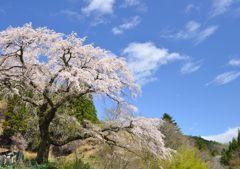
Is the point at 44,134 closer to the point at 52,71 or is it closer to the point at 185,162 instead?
the point at 52,71

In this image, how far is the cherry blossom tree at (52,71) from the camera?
71.2 feet

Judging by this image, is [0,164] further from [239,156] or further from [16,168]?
[239,156]

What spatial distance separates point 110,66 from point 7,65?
5215 mm

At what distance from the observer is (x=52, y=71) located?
22609mm

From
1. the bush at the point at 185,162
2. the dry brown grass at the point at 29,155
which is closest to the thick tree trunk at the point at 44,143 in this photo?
the dry brown grass at the point at 29,155

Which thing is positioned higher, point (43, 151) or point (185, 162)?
point (185, 162)

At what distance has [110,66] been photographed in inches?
886

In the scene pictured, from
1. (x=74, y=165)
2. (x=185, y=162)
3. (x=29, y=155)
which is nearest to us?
(x=74, y=165)

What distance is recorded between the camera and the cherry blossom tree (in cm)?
2170

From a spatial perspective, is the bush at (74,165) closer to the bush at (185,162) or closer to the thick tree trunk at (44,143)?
the thick tree trunk at (44,143)

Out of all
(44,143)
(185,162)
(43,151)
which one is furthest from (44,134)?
(185,162)

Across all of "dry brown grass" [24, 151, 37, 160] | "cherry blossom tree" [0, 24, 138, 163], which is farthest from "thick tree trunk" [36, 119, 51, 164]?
"dry brown grass" [24, 151, 37, 160]

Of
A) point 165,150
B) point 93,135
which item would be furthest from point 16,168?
point 165,150

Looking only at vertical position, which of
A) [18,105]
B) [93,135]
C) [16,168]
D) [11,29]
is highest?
[11,29]
